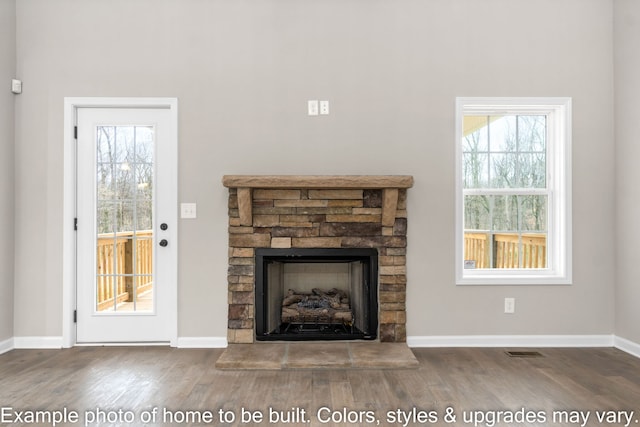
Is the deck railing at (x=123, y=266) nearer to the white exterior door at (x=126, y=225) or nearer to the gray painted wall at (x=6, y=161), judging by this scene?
the white exterior door at (x=126, y=225)

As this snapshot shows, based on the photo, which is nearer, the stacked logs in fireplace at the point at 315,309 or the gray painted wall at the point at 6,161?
the gray painted wall at the point at 6,161

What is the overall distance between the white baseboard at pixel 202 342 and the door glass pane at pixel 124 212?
416 mm

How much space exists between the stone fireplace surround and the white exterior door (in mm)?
537

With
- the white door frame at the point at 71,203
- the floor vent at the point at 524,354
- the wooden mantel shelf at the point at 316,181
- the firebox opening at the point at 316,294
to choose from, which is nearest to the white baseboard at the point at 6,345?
the white door frame at the point at 71,203

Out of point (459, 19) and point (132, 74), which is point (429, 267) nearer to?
point (459, 19)

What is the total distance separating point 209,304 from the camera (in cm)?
354

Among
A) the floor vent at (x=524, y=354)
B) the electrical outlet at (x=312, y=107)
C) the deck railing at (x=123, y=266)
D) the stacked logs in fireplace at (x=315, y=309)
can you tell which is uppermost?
the electrical outlet at (x=312, y=107)

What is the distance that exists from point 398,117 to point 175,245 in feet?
6.90

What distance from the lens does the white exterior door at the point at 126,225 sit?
3568 millimetres

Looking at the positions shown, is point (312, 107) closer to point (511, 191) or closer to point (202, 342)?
point (511, 191)

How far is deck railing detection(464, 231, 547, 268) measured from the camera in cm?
370

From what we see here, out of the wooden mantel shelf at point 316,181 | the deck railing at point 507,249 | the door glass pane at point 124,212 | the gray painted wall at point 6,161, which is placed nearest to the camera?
the wooden mantel shelf at point 316,181

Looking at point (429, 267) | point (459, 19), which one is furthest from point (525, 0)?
point (429, 267)

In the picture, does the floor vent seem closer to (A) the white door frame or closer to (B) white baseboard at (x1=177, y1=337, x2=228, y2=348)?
(B) white baseboard at (x1=177, y1=337, x2=228, y2=348)
